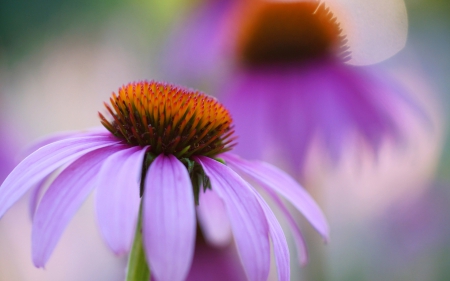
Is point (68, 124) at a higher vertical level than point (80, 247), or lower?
higher

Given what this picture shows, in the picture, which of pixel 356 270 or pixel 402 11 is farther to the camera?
pixel 356 270

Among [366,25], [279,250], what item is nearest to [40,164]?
[279,250]

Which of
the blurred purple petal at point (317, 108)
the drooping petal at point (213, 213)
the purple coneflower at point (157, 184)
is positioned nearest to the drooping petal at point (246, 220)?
the purple coneflower at point (157, 184)

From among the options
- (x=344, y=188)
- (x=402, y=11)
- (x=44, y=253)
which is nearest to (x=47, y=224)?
(x=44, y=253)

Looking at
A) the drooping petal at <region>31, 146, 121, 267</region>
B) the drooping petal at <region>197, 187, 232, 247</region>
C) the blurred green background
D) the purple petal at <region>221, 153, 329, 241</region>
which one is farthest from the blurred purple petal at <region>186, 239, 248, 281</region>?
the drooping petal at <region>31, 146, 121, 267</region>

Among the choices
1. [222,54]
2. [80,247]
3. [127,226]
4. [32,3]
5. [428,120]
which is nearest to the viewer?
[127,226]

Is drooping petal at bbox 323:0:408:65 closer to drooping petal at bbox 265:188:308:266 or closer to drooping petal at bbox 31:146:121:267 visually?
drooping petal at bbox 265:188:308:266

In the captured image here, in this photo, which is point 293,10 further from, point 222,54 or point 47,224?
point 47,224
